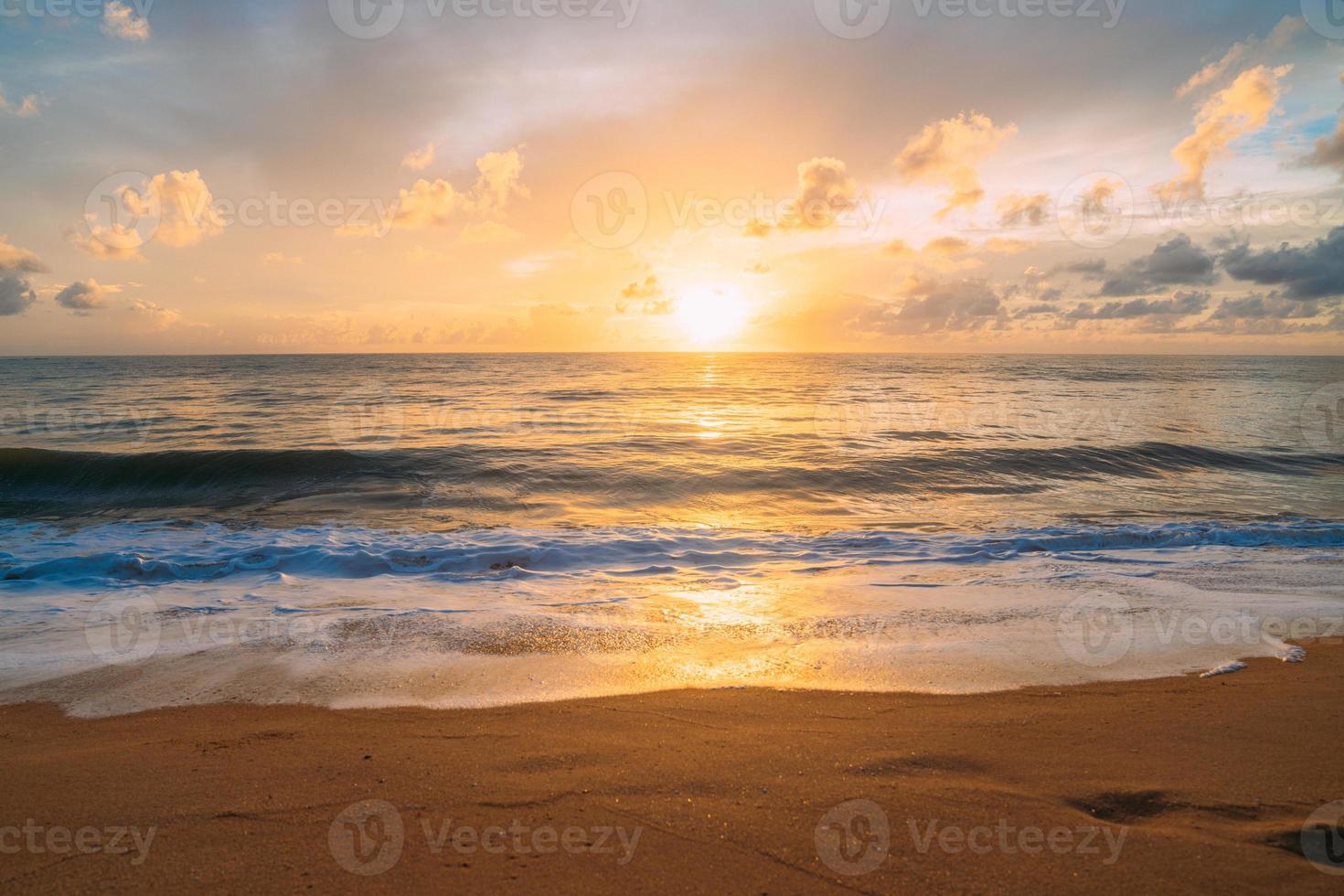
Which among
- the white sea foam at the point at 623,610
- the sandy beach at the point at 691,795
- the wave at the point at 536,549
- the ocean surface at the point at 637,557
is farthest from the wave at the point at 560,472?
the sandy beach at the point at 691,795

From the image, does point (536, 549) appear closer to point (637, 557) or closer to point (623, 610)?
point (637, 557)

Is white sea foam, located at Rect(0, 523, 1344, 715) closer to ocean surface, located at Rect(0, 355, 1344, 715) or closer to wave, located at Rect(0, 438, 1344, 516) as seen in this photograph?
ocean surface, located at Rect(0, 355, 1344, 715)

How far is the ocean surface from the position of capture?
5289 millimetres

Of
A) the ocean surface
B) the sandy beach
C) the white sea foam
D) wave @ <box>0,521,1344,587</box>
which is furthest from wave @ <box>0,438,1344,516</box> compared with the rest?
the sandy beach

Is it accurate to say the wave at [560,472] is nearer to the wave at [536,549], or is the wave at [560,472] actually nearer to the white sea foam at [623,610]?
the wave at [536,549]

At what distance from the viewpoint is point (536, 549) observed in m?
9.70

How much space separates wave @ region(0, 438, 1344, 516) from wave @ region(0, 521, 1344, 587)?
10.2ft

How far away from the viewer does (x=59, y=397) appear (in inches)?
1390

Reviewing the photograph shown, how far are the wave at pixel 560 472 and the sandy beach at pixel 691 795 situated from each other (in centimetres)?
962

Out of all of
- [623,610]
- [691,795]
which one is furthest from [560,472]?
[691,795]

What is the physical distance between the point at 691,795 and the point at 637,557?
6.30m

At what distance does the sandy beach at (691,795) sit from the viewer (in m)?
2.78

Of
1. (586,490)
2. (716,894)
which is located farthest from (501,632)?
(586,490)

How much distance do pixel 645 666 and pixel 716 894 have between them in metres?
2.63
